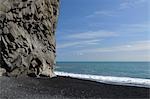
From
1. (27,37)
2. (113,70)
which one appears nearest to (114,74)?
(113,70)

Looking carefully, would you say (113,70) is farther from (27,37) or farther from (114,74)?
(27,37)

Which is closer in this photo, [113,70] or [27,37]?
[27,37]

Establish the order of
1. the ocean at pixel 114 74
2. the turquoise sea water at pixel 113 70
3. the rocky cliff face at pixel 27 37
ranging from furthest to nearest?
the turquoise sea water at pixel 113 70
the ocean at pixel 114 74
the rocky cliff face at pixel 27 37

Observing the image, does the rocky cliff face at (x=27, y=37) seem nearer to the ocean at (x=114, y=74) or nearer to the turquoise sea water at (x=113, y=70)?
the ocean at (x=114, y=74)

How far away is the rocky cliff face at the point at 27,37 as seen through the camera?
23250 mm

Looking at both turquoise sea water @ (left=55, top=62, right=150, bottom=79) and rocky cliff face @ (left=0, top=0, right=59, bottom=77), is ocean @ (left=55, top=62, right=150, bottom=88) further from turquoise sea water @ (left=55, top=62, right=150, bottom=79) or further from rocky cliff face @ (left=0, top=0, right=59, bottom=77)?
rocky cliff face @ (left=0, top=0, right=59, bottom=77)

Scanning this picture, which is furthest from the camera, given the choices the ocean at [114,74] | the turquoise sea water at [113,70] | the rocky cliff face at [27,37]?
the turquoise sea water at [113,70]

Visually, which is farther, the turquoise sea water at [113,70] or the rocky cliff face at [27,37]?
the turquoise sea water at [113,70]

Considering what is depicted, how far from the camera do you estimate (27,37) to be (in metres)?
24.7

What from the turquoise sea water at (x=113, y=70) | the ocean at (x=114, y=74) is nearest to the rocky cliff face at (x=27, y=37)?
the ocean at (x=114, y=74)

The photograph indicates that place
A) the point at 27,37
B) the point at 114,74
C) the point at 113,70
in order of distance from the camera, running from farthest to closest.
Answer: the point at 113,70 < the point at 114,74 < the point at 27,37

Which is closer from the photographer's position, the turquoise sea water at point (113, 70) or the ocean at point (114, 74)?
the ocean at point (114, 74)

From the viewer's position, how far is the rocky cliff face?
2325 centimetres

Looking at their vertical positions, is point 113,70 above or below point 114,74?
above
